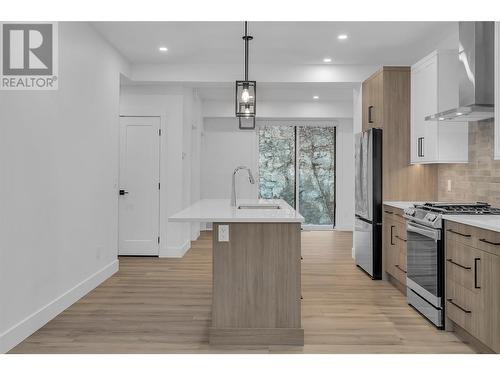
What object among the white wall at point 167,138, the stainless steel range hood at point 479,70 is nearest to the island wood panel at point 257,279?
the stainless steel range hood at point 479,70

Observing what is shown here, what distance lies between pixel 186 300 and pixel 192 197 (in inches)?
147

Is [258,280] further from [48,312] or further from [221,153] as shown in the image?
[221,153]

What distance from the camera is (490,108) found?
3.59 metres

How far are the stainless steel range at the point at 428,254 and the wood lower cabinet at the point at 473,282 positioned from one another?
7cm

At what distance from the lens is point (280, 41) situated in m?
4.88

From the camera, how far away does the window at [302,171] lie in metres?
9.34

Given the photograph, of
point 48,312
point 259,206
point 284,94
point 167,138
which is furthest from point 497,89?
point 284,94

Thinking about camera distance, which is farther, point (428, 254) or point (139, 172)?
point (139, 172)

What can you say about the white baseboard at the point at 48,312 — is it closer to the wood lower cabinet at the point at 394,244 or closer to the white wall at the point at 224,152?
the wood lower cabinet at the point at 394,244

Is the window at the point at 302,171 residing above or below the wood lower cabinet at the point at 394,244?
above

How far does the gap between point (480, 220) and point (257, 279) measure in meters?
1.50
